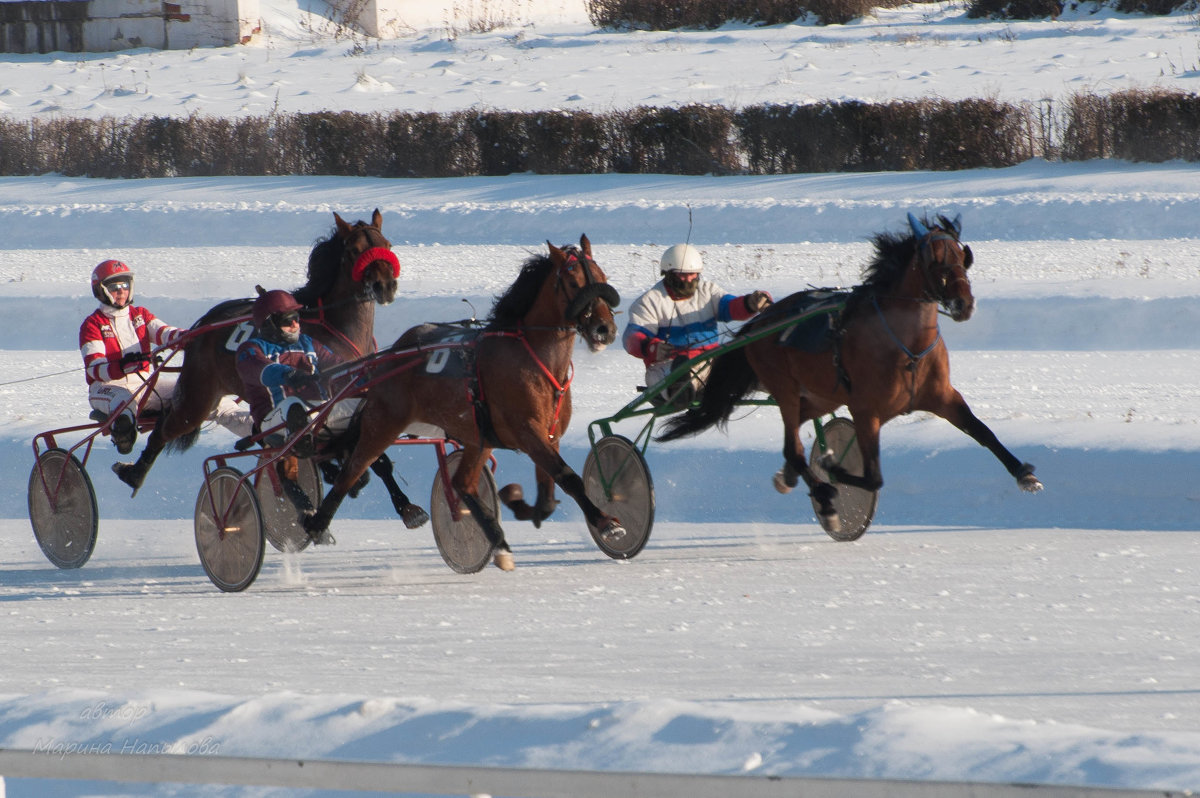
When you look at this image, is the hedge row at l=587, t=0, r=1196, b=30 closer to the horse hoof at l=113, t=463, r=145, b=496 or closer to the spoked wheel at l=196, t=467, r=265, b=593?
the horse hoof at l=113, t=463, r=145, b=496

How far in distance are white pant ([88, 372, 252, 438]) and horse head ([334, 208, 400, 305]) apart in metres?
1.13

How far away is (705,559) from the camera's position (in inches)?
290

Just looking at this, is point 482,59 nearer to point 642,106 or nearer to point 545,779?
point 642,106

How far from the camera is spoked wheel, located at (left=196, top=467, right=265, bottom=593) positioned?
6895 mm

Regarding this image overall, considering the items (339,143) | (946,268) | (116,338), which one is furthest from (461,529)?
(339,143)

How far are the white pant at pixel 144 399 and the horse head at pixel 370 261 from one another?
113 centimetres

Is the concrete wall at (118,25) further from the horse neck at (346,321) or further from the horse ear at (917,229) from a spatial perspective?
the horse ear at (917,229)

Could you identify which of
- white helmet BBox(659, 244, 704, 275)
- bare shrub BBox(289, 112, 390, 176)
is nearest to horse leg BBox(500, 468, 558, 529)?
white helmet BBox(659, 244, 704, 275)

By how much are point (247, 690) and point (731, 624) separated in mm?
1895

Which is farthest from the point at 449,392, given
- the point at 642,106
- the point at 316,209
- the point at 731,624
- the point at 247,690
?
the point at 642,106

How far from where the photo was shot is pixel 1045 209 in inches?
659

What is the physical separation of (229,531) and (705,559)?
2.24m

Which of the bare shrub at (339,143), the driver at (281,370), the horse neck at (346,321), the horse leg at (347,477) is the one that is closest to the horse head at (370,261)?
the horse neck at (346,321)

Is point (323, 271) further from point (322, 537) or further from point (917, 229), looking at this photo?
point (917, 229)
